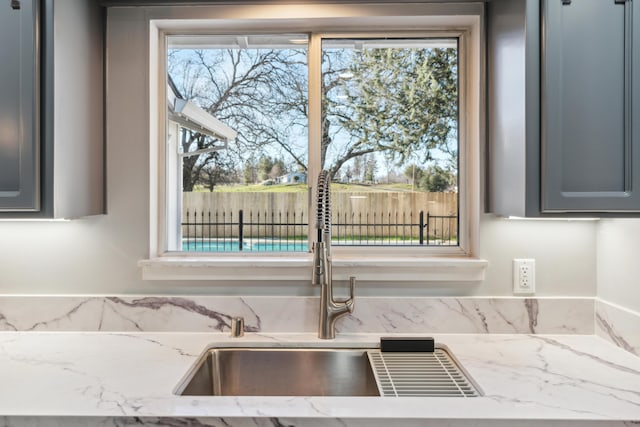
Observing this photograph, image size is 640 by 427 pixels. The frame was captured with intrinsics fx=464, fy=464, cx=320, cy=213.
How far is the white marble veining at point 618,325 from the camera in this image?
1.42 metres

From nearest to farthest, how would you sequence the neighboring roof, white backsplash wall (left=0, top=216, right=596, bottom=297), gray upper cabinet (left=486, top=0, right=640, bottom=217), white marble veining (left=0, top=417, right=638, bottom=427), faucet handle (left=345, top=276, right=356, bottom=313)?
1. white marble veining (left=0, top=417, right=638, bottom=427)
2. gray upper cabinet (left=486, top=0, right=640, bottom=217)
3. faucet handle (left=345, top=276, right=356, bottom=313)
4. white backsplash wall (left=0, top=216, right=596, bottom=297)
5. the neighboring roof

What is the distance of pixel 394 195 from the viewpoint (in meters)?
1.78

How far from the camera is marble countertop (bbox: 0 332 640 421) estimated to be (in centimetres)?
103

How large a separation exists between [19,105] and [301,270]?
3.29 feet

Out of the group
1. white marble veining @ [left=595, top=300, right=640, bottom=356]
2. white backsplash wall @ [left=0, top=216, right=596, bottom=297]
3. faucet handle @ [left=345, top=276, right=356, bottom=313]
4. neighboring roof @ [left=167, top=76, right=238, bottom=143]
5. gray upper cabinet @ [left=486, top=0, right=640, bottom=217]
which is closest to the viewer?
gray upper cabinet @ [left=486, top=0, right=640, bottom=217]

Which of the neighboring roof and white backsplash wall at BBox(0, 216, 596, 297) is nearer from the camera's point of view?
white backsplash wall at BBox(0, 216, 596, 297)

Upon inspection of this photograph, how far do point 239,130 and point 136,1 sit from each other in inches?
22.3

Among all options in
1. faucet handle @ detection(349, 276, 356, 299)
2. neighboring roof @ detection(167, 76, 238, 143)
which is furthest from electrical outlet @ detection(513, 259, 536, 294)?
neighboring roof @ detection(167, 76, 238, 143)

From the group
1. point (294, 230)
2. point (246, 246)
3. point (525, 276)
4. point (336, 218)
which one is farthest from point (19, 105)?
point (525, 276)

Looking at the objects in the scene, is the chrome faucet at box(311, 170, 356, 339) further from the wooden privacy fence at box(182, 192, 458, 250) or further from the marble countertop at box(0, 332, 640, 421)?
the wooden privacy fence at box(182, 192, 458, 250)

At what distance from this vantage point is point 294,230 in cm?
179

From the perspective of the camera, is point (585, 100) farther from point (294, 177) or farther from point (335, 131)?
point (294, 177)

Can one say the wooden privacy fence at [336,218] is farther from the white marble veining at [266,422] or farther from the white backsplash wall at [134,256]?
the white marble veining at [266,422]

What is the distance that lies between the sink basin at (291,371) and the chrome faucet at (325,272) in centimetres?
9
